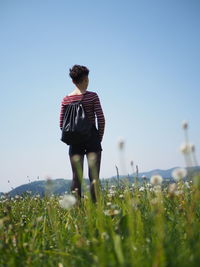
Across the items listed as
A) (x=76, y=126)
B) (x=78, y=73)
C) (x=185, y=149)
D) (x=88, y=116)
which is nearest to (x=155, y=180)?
(x=185, y=149)

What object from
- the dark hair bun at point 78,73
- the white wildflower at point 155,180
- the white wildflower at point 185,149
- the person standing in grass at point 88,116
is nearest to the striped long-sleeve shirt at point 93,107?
the person standing in grass at point 88,116

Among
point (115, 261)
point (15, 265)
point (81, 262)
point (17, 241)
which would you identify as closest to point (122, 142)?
point (115, 261)

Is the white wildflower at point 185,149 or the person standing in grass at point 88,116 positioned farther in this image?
the person standing in grass at point 88,116

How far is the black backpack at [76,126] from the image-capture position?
474 cm

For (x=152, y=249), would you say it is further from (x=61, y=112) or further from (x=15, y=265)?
(x=61, y=112)

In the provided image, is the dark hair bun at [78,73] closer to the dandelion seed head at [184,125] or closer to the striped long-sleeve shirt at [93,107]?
the striped long-sleeve shirt at [93,107]

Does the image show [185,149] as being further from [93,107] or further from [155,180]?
[93,107]

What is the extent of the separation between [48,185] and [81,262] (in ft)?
1.50

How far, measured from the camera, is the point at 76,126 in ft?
15.6

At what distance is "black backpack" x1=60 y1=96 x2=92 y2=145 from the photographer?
474 cm

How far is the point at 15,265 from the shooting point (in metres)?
1.86

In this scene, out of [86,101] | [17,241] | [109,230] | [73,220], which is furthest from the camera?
[86,101]

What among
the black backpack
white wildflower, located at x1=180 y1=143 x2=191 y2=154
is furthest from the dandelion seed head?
the black backpack

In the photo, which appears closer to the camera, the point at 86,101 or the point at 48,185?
the point at 48,185
